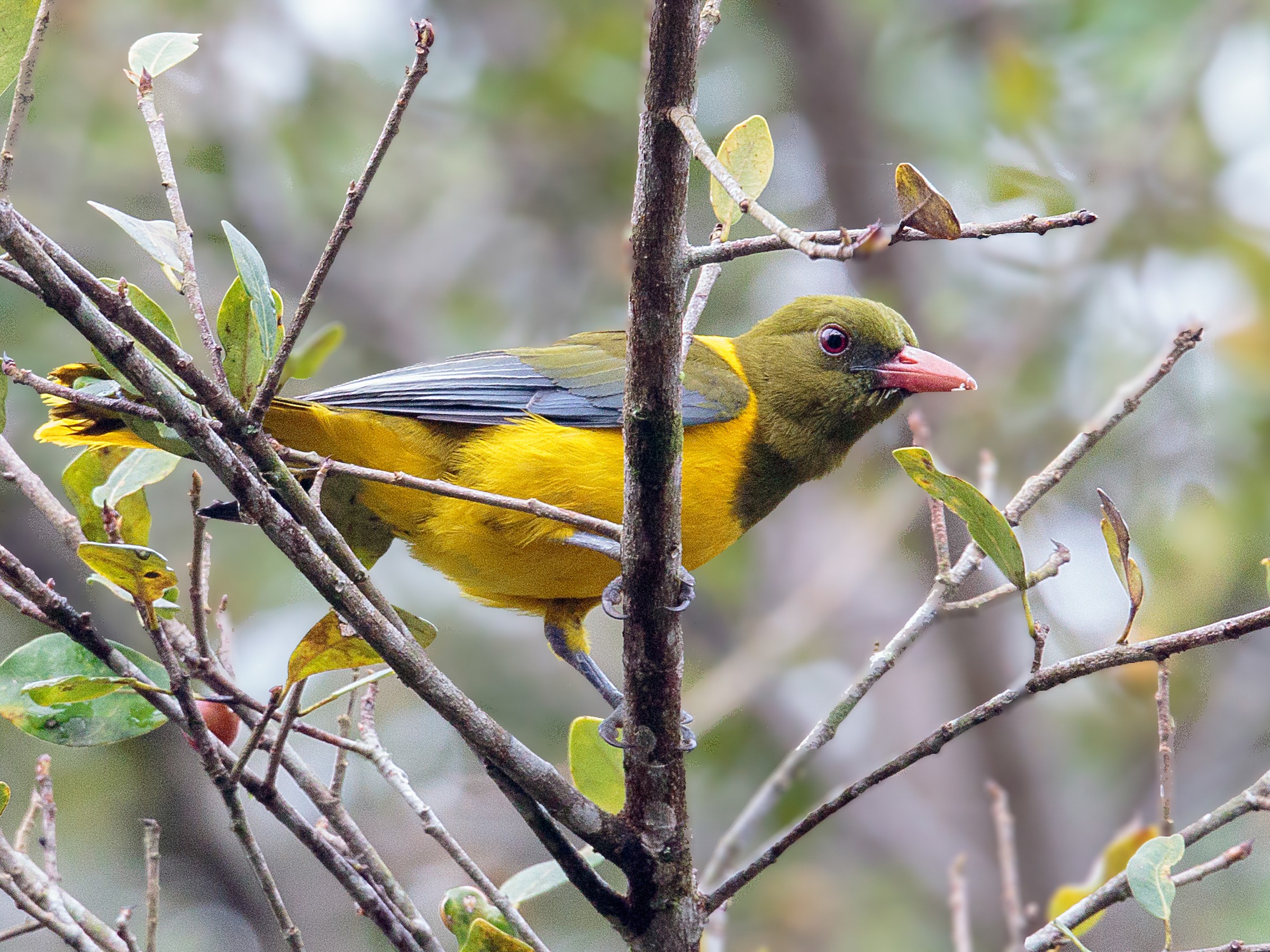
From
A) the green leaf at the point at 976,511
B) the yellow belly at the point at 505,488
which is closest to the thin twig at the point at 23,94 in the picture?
the green leaf at the point at 976,511

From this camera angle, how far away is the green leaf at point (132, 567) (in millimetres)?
1889

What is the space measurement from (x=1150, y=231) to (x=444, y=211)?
14.2 feet

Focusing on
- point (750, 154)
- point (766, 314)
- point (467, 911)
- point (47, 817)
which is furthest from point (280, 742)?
point (766, 314)

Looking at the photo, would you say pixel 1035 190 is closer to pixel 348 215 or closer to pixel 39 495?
pixel 348 215

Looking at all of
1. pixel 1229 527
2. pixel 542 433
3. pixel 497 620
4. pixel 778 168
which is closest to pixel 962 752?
pixel 1229 527

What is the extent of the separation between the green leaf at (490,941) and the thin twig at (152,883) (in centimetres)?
50

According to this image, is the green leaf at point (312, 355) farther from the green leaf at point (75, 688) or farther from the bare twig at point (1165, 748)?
the bare twig at point (1165, 748)

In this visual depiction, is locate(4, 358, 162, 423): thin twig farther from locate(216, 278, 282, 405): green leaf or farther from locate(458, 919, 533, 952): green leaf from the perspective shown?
locate(458, 919, 533, 952): green leaf

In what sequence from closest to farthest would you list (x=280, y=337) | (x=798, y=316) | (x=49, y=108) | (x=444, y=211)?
(x=280, y=337), (x=798, y=316), (x=49, y=108), (x=444, y=211)

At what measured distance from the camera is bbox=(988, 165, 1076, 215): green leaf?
245 cm

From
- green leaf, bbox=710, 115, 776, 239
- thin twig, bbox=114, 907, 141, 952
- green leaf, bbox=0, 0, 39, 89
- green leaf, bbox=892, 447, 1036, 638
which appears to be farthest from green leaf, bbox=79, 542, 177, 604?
green leaf, bbox=710, 115, 776, 239

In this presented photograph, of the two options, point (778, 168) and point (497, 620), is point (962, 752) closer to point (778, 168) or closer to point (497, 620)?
point (497, 620)

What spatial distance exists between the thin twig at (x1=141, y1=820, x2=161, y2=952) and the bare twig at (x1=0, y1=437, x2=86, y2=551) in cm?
53

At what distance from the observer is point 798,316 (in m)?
4.12
